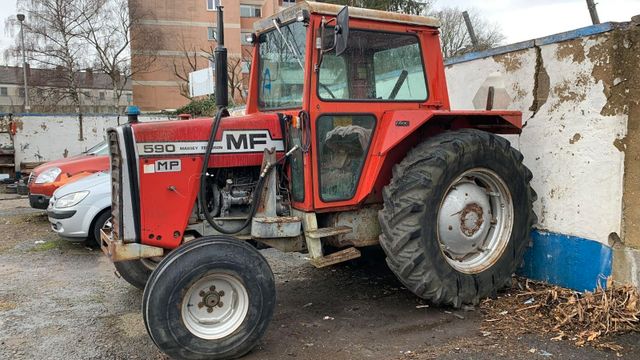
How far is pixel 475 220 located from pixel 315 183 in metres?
1.44

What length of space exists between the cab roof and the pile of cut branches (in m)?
2.45

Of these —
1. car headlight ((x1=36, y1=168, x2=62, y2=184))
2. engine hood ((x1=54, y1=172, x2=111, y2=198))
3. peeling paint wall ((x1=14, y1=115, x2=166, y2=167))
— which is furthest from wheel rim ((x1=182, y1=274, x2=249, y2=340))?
peeling paint wall ((x1=14, y1=115, x2=166, y2=167))

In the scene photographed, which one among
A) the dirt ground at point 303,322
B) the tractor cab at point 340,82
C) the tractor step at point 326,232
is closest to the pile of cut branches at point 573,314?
the dirt ground at point 303,322

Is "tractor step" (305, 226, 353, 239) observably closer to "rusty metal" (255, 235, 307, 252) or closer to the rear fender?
"rusty metal" (255, 235, 307, 252)

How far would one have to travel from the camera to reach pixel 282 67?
4.54 m

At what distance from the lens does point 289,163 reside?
4230 mm

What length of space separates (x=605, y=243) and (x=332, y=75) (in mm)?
2535

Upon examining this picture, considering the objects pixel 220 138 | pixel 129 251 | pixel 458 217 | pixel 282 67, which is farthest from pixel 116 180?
pixel 458 217

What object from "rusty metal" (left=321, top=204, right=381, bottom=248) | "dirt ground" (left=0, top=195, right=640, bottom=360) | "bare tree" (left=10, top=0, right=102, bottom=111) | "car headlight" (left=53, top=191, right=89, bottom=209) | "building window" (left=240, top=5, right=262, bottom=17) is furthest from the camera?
"building window" (left=240, top=5, right=262, bottom=17)

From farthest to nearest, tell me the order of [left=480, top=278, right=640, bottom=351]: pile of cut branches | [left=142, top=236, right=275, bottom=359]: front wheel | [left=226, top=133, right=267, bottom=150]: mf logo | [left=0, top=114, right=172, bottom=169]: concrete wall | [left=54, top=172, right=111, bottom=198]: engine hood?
[left=0, top=114, right=172, bottom=169]: concrete wall → [left=54, top=172, right=111, bottom=198]: engine hood → [left=226, top=133, right=267, bottom=150]: mf logo → [left=480, top=278, right=640, bottom=351]: pile of cut branches → [left=142, top=236, right=275, bottom=359]: front wheel

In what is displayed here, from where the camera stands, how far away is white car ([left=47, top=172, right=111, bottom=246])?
663 cm

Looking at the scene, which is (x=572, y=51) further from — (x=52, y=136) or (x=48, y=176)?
(x=52, y=136)

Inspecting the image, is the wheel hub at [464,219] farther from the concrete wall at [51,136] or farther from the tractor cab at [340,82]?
the concrete wall at [51,136]

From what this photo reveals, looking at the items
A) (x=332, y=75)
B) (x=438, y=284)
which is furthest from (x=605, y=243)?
(x=332, y=75)
